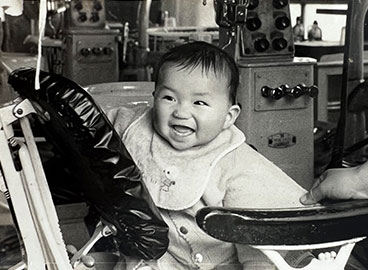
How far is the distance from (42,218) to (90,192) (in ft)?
0.52

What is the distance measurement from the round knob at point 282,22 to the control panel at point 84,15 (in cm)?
53

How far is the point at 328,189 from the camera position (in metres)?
1.76

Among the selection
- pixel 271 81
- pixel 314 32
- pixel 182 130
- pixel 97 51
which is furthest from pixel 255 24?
pixel 97 51

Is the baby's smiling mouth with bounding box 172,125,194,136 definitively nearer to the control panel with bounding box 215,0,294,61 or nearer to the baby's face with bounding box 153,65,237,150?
the baby's face with bounding box 153,65,237,150

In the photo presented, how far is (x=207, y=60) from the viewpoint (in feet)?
5.41

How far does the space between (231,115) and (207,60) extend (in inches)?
6.4

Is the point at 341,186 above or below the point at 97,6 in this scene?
below

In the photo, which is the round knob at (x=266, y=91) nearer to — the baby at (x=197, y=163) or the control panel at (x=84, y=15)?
the baby at (x=197, y=163)

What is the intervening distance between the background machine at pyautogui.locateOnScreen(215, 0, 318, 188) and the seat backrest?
237mm

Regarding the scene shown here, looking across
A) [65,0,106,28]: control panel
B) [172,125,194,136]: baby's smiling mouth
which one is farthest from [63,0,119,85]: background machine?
[172,125,194,136]: baby's smiling mouth

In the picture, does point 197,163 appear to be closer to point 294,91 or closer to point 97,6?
point 294,91

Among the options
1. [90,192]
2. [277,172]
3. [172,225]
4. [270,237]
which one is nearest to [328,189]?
[277,172]

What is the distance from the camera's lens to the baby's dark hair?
1.65 metres

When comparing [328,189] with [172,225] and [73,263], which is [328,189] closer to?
[172,225]
